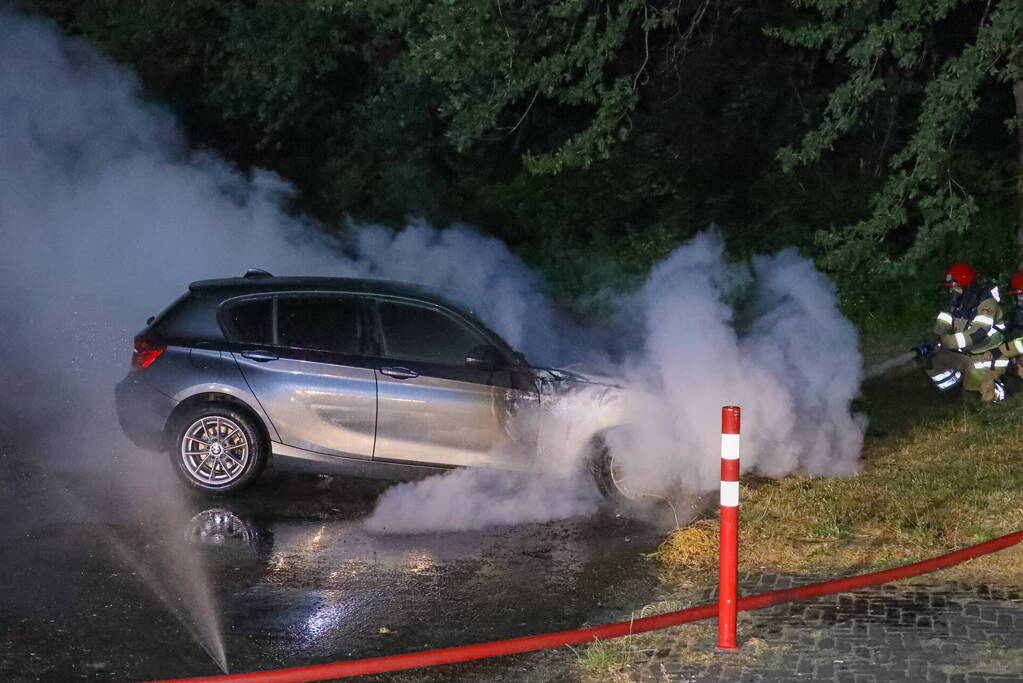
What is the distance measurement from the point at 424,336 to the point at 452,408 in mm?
586

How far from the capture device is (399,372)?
31.0 feet

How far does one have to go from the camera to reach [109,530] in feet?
29.1

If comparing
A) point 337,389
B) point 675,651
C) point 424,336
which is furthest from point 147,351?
point 675,651

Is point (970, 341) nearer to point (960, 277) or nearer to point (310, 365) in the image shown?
point (960, 277)

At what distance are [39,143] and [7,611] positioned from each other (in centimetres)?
1048

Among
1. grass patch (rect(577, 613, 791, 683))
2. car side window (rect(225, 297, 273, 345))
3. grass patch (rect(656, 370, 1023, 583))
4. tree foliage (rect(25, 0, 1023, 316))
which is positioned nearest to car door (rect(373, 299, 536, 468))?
car side window (rect(225, 297, 273, 345))

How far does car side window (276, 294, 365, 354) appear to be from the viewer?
31.7 ft

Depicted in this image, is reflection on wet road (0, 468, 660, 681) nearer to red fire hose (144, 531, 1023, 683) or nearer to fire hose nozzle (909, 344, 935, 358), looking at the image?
red fire hose (144, 531, 1023, 683)

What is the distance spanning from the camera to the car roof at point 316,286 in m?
9.77

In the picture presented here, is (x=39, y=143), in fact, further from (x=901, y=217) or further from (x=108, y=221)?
(x=901, y=217)

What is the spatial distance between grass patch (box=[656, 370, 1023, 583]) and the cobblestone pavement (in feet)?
1.86

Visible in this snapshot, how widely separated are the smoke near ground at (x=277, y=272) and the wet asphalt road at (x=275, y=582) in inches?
23.1

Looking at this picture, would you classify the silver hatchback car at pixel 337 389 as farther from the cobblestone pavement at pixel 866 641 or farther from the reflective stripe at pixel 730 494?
the reflective stripe at pixel 730 494

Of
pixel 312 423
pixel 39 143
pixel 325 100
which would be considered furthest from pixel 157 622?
pixel 325 100
